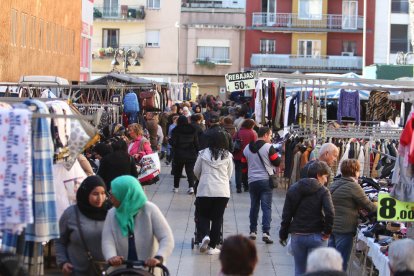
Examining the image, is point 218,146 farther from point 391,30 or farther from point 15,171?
point 391,30

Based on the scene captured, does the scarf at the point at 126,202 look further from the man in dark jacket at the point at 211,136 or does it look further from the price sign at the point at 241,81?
the price sign at the point at 241,81

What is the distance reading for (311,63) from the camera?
66000 mm

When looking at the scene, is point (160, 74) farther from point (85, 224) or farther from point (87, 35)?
point (85, 224)

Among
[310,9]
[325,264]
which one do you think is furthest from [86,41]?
[325,264]

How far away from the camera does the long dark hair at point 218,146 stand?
14.5 m

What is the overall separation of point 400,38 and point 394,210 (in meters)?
52.1

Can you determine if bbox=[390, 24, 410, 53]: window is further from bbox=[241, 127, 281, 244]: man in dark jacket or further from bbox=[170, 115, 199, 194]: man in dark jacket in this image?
bbox=[241, 127, 281, 244]: man in dark jacket

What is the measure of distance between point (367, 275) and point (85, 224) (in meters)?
5.27

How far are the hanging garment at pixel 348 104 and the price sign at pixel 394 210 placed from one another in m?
12.4

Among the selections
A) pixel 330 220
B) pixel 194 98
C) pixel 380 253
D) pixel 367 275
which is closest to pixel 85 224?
pixel 330 220

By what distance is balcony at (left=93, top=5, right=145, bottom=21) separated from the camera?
6706 centimetres

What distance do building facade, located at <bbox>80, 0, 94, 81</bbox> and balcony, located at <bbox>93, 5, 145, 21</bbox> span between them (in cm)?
2101

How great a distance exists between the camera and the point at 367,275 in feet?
43.3

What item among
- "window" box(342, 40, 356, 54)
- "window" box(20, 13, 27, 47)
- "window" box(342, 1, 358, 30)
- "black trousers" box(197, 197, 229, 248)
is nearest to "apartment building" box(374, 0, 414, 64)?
"window" box(342, 40, 356, 54)
